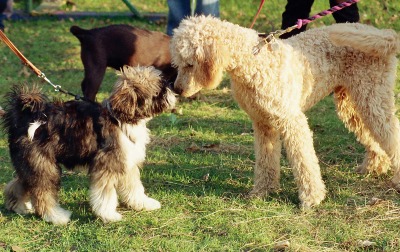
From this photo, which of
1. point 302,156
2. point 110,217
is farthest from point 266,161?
point 110,217

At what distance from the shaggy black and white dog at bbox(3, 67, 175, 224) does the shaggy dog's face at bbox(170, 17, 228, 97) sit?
0.18 metres

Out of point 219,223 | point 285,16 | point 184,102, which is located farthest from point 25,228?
point 285,16

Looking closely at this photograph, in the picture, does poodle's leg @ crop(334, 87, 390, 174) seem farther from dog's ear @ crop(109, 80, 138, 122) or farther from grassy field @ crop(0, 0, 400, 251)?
dog's ear @ crop(109, 80, 138, 122)

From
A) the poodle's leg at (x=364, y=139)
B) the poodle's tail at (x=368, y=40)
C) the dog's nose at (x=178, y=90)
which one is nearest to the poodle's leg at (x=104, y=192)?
the dog's nose at (x=178, y=90)

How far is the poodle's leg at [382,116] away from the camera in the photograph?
4781 mm

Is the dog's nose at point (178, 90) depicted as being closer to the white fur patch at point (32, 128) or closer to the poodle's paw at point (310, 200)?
the white fur patch at point (32, 128)

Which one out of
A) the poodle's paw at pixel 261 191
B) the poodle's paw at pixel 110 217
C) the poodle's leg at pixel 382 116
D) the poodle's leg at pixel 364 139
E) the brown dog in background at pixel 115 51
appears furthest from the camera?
the brown dog in background at pixel 115 51

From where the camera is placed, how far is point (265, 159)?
16.3 feet

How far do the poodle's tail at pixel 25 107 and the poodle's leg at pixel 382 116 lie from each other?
2312mm

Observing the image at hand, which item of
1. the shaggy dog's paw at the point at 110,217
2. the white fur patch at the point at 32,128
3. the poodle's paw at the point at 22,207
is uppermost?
the white fur patch at the point at 32,128

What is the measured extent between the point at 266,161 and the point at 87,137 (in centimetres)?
142

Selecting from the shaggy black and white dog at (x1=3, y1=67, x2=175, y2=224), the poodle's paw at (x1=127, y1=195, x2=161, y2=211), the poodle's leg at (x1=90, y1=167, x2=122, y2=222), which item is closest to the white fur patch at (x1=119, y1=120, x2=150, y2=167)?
the shaggy black and white dog at (x1=3, y1=67, x2=175, y2=224)

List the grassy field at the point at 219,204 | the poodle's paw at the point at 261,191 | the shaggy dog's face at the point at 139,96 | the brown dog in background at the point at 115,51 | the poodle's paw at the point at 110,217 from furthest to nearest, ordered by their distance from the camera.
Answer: the brown dog in background at the point at 115,51
the poodle's paw at the point at 261,191
the poodle's paw at the point at 110,217
the shaggy dog's face at the point at 139,96
the grassy field at the point at 219,204

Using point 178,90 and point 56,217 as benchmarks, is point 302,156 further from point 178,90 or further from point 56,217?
point 56,217
